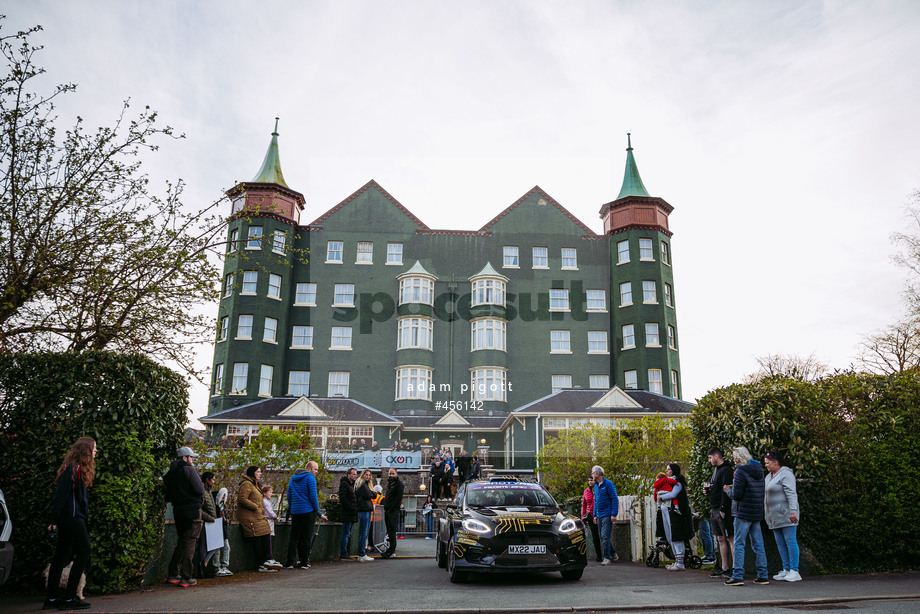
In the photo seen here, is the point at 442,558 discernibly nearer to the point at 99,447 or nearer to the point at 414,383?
the point at 99,447

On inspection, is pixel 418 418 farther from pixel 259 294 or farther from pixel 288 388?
pixel 259 294

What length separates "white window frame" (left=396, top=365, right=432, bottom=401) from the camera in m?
45.0

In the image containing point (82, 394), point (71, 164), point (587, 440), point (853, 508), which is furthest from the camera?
point (587, 440)

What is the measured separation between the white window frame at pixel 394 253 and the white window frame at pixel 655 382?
1879 cm

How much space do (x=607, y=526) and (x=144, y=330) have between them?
10085mm

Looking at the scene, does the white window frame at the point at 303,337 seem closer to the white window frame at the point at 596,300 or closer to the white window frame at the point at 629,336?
the white window frame at the point at 596,300

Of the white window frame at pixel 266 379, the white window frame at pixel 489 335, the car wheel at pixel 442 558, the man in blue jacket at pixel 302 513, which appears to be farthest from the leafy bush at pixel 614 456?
the white window frame at pixel 266 379

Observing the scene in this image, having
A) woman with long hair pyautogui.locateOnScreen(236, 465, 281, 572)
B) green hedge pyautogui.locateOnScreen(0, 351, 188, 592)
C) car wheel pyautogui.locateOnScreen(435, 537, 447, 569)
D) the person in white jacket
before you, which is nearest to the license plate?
car wheel pyautogui.locateOnScreen(435, 537, 447, 569)

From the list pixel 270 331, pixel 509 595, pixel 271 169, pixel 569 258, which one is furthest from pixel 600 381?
pixel 509 595

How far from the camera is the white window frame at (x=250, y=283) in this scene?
45.2m

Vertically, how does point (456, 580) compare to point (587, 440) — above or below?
below

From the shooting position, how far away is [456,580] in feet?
36.0

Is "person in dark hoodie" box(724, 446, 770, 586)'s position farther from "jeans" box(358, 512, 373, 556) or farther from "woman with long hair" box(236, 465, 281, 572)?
"jeans" box(358, 512, 373, 556)

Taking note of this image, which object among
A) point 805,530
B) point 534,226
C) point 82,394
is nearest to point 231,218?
point 82,394
